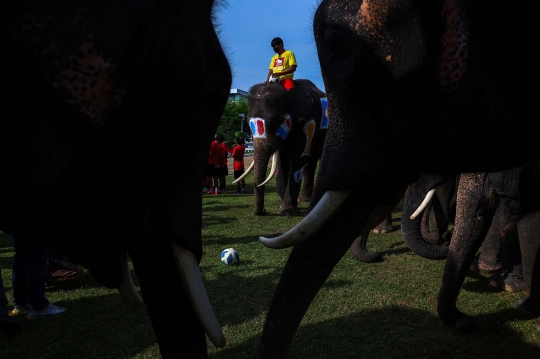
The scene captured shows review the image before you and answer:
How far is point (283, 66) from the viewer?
28.9 ft

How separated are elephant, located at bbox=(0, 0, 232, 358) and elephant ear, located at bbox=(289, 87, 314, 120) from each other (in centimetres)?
685

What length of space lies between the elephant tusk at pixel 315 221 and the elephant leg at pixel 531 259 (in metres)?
2.07

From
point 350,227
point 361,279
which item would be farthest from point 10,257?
point 350,227

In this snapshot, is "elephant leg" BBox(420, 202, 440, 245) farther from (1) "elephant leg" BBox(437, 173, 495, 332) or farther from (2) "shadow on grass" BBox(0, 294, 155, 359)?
(2) "shadow on grass" BBox(0, 294, 155, 359)

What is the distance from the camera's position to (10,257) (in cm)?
511

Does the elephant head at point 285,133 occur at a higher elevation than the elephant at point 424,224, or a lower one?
higher

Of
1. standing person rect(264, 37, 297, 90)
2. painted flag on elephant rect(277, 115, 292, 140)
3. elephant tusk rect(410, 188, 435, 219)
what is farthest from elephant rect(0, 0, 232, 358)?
standing person rect(264, 37, 297, 90)

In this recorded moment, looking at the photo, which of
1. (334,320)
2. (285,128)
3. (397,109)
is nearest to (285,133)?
(285,128)

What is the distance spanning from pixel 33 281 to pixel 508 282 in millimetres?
3574

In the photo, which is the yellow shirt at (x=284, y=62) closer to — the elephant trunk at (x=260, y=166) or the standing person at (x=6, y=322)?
the elephant trunk at (x=260, y=166)

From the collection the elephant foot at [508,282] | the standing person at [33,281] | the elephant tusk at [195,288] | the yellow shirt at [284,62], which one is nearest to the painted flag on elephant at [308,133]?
the yellow shirt at [284,62]

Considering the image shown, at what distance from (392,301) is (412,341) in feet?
2.29

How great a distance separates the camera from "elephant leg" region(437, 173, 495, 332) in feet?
9.25

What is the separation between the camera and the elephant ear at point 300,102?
8.19 metres
